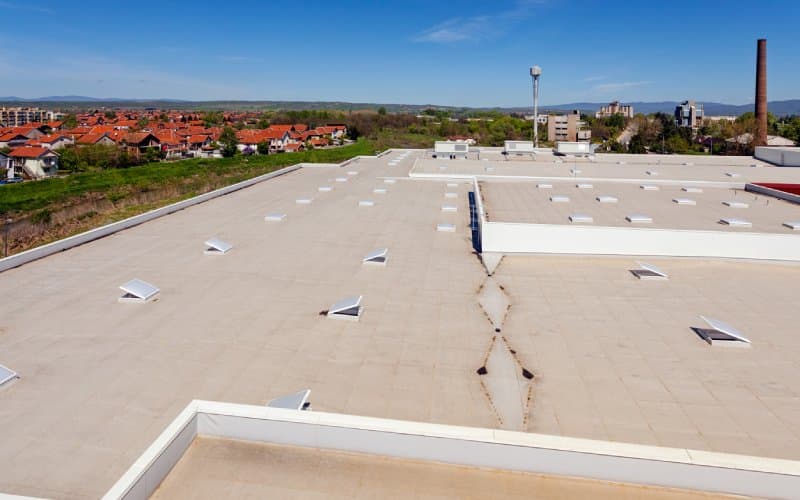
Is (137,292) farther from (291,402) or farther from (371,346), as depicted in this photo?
(291,402)

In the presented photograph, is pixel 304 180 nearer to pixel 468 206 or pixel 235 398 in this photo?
pixel 468 206

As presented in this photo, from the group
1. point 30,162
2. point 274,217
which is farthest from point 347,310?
point 30,162

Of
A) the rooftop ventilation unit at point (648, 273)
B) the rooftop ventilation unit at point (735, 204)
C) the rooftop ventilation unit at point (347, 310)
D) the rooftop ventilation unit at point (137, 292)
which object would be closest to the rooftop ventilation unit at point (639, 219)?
the rooftop ventilation unit at point (648, 273)

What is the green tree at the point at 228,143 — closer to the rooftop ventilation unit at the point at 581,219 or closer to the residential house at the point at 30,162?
the residential house at the point at 30,162

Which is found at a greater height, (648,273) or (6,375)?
(648,273)

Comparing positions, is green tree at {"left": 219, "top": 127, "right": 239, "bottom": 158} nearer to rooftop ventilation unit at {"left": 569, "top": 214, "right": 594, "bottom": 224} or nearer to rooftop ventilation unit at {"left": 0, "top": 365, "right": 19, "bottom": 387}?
rooftop ventilation unit at {"left": 569, "top": 214, "right": 594, "bottom": 224}
